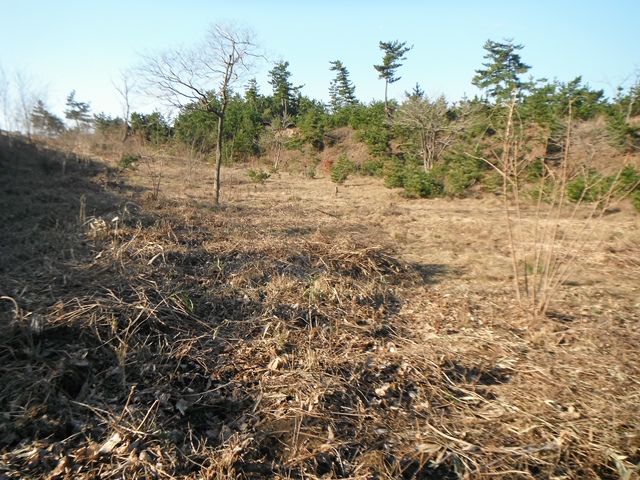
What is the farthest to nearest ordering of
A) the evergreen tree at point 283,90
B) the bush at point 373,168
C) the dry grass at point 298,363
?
the evergreen tree at point 283,90 < the bush at point 373,168 < the dry grass at point 298,363

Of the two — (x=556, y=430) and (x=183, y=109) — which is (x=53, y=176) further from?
(x=556, y=430)

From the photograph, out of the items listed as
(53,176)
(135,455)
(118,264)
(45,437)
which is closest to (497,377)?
(135,455)

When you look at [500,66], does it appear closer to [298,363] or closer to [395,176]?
[395,176]

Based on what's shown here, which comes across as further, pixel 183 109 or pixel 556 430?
pixel 183 109

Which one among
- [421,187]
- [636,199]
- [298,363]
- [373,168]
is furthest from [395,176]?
[298,363]

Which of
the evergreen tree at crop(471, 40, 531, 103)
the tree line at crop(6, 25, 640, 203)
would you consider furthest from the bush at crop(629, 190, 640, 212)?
the evergreen tree at crop(471, 40, 531, 103)

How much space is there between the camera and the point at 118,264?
4352mm

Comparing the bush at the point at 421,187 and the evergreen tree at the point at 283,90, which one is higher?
the evergreen tree at the point at 283,90

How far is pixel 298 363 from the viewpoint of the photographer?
3.14 meters

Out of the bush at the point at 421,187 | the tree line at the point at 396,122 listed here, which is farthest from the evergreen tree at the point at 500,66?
the bush at the point at 421,187

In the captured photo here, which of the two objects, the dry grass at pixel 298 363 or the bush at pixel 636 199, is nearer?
the dry grass at pixel 298 363

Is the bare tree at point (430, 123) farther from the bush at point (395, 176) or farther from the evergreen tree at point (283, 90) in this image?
the evergreen tree at point (283, 90)

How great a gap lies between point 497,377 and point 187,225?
5.31 m

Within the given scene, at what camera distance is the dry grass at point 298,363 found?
2.26m
